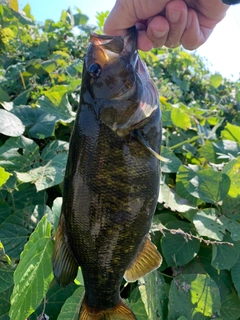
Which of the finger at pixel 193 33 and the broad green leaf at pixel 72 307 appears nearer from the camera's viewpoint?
the broad green leaf at pixel 72 307

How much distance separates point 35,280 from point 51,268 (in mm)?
74

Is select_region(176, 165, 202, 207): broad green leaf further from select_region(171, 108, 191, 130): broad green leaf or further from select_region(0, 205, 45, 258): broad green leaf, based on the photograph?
select_region(0, 205, 45, 258): broad green leaf

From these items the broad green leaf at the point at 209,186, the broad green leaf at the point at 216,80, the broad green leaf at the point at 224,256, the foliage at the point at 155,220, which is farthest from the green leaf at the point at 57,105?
the broad green leaf at the point at 216,80

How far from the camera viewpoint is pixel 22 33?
476 cm

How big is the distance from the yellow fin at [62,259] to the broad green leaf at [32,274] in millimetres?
131

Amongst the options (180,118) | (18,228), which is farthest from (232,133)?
(18,228)

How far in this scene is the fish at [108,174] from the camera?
1286mm

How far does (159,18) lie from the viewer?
5.39 ft

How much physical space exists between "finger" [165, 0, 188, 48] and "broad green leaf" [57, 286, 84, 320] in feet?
3.99

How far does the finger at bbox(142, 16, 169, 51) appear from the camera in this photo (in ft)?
5.27

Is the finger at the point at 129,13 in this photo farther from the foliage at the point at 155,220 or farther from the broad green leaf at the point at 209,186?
the broad green leaf at the point at 209,186

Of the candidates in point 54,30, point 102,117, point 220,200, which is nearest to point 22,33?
point 54,30

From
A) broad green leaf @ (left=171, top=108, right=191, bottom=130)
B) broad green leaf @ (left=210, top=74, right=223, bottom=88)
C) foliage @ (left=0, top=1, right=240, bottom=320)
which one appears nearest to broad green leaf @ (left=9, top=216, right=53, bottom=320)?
foliage @ (left=0, top=1, right=240, bottom=320)

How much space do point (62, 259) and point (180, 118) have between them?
5.96 ft
